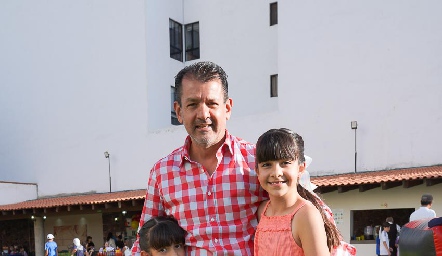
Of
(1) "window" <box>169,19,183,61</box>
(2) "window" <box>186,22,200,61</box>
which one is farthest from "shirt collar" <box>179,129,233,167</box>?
(1) "window" <box>169,19,183,61</box>

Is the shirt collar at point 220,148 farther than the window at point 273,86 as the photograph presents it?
No

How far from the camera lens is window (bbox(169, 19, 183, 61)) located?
20.1 meters

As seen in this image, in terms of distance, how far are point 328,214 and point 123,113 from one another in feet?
57.8

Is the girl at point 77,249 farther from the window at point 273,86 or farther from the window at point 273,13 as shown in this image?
the window at point 273,13

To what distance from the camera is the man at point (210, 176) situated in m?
2.23

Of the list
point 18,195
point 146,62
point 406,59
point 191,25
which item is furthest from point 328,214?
point 18,195

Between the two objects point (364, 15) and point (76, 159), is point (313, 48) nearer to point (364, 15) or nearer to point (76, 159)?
point (364, 15)

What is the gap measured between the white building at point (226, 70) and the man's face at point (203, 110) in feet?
40.2

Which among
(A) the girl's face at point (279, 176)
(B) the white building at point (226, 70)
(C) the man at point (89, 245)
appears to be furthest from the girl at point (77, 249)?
(A) the girl's face at point (279, 176)

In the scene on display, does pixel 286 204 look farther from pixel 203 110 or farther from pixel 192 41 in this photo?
pixel 192 41

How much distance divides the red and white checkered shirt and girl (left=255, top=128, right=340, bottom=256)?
0.52ft

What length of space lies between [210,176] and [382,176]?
10.7m

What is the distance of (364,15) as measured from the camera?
14.4m

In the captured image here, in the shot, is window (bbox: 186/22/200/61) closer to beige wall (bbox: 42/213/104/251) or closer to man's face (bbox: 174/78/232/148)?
beige wall (bbox: 42/213/104/251)
